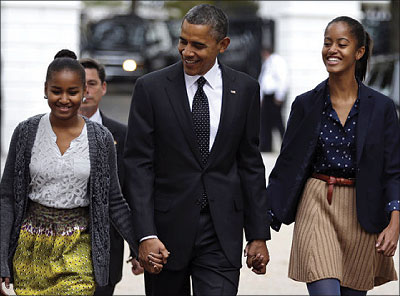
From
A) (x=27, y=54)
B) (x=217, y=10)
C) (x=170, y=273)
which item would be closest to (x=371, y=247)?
(x=170, y=273)

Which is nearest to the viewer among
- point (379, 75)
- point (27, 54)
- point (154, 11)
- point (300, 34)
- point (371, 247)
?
point (371, 247)

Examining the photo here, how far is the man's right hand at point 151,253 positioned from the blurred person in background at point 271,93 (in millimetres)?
12635

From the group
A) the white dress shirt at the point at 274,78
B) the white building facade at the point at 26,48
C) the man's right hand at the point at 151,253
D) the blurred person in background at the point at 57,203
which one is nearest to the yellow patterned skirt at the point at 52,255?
the blurred person in background at the point at 57,203

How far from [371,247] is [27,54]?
14529mm

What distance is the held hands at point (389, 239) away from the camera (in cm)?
524

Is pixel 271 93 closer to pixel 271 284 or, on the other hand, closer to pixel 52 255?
pixel 271 284

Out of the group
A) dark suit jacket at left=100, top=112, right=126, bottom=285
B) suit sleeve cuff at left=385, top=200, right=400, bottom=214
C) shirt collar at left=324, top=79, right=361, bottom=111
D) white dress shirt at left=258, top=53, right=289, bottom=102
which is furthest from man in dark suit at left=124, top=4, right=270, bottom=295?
white dress shirt at left=258, top=53, right=289, bottom=102

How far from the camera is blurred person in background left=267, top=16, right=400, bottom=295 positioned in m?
5.29

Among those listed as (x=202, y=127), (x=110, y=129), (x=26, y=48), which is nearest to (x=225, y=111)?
(x=202, y=127)

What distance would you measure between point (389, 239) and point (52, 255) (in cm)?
176

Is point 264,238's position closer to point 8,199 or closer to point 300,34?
point 8,199

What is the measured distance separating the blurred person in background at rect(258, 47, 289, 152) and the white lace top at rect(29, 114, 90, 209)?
41.5ft

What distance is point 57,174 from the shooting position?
488cm

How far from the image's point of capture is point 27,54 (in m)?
19.1
